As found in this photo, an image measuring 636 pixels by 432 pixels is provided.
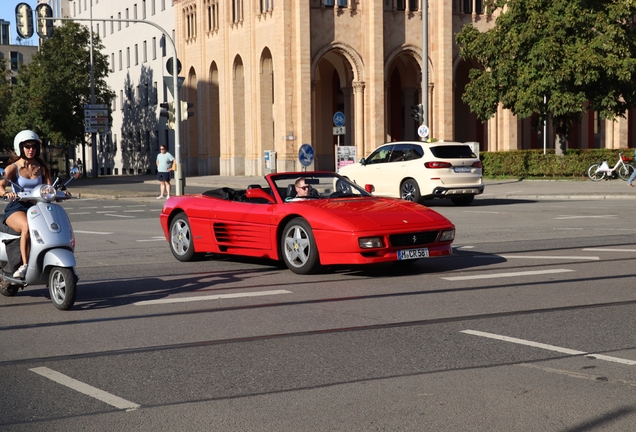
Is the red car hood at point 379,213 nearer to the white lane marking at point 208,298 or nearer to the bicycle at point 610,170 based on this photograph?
the white lane marking at point 208,298

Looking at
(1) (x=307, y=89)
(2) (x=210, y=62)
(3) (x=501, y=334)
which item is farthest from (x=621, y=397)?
(2) (x=210, y=62)

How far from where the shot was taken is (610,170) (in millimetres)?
38312

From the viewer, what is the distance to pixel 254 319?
29.2ft

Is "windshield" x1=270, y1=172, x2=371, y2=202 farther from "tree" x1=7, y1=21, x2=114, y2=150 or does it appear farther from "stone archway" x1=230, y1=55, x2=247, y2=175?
"tree" x1=7, y1=21, x2=114, y2=150

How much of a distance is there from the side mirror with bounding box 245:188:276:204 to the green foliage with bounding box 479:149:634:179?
29.0 metres

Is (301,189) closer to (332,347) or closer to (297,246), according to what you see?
(297,246)

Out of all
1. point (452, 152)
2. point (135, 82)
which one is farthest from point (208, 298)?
point (135, 82)

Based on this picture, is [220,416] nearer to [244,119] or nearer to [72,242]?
[72,242]

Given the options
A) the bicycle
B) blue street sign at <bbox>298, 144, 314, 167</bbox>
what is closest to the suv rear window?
blue street sign at <bbox>298, 144, 314, 167</bbox>

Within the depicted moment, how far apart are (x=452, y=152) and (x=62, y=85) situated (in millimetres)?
50448

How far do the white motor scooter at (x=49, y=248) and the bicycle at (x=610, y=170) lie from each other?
30.9m

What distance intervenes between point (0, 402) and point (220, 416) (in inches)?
52.9

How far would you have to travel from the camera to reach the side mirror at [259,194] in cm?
1295

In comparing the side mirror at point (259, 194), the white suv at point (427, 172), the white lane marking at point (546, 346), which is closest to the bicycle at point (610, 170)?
the white suv at point (427, 172)
